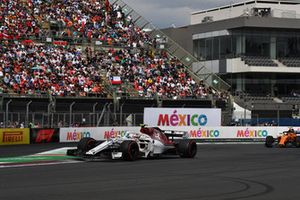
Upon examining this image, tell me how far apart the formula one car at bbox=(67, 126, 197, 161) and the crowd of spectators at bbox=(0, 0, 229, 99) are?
1796cm

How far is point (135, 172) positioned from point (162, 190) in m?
4.63

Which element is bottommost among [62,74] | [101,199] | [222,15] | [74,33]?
[101,199]

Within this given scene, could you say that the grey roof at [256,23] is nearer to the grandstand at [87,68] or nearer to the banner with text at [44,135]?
the grandstand at [87,68]

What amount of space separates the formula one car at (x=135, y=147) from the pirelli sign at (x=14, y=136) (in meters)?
11.6

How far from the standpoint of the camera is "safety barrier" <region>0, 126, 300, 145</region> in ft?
117

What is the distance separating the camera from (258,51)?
65312mm

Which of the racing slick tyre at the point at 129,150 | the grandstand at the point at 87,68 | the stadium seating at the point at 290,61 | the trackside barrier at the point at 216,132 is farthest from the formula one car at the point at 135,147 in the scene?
the stadium seating at the point at 290,61

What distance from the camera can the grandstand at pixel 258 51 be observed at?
211ft

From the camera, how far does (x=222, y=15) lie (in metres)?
70.7

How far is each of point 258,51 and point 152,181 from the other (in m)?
50.8

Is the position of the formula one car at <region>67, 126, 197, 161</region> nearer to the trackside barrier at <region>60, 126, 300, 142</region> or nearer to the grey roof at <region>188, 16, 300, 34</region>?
the trackside barrier at <region>60, 126, 300, 142</region>

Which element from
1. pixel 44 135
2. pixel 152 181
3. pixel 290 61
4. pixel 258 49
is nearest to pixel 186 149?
pixel 152 181

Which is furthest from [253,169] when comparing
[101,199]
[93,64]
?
[93,64]

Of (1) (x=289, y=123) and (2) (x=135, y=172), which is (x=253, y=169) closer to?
(2) (x=135, y=172)
